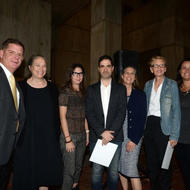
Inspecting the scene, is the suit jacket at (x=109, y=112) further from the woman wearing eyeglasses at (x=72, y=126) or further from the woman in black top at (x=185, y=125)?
the woman in black top at (x=185, y=125)

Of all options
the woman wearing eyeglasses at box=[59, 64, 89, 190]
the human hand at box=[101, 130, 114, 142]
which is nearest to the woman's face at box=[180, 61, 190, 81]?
the human hand at box=[101, 130, 114, 142]

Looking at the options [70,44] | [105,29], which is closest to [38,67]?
[105,29]

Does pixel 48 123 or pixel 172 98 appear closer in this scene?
pixel 48 123

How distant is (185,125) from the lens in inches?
90.9

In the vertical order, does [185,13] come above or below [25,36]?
above

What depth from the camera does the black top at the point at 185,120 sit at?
2297mm

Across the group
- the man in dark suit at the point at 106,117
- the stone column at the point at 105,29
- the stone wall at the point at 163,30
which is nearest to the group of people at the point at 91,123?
the man in dark suit at the point at 106,117

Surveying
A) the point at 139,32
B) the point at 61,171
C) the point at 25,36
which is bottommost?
the point at 61,171

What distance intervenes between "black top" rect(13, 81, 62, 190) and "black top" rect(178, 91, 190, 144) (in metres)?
1.60

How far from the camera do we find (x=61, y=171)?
7.00 feet

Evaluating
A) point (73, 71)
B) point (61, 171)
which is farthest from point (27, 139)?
point (73, 71)

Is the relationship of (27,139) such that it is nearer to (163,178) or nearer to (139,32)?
(163,178)

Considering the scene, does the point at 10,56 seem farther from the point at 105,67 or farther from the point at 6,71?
the point at 105,67

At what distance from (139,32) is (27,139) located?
29.9ft
